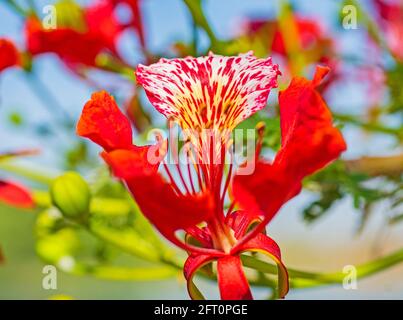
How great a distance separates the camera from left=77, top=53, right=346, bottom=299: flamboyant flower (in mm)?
521

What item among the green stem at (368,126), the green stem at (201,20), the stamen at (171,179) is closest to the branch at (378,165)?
the green stem at (368,126)

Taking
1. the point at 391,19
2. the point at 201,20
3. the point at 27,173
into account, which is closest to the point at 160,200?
the point at 201,20

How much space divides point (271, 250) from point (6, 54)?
0.36m

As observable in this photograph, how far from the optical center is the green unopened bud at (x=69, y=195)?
0.80 m

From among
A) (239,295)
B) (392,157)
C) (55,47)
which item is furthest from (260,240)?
(55,47)

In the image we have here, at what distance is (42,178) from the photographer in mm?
1016

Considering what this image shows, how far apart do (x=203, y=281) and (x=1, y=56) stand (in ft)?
1.09

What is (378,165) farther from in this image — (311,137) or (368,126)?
(311,137)

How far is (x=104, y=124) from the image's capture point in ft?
1.80

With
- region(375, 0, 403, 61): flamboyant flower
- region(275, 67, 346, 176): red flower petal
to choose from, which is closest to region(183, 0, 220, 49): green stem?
region(275, 67, 346, 176): red flower petal

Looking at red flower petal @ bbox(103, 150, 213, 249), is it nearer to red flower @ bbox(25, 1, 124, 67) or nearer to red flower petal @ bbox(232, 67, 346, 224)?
red flower petal @ bbox(232, 67, 346, 224)

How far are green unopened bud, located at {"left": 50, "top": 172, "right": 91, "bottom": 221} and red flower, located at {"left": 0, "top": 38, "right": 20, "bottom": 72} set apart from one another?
13 cm
